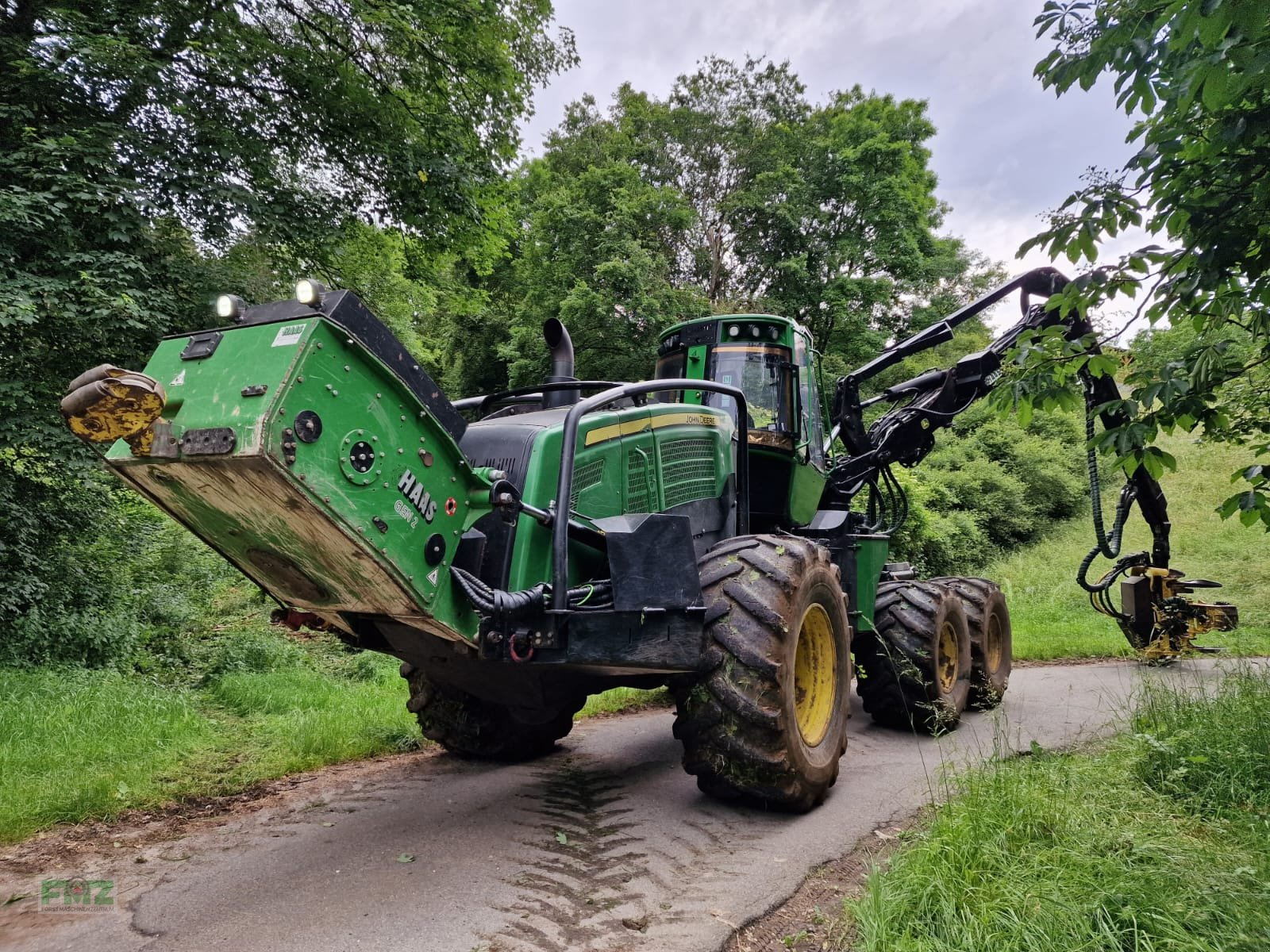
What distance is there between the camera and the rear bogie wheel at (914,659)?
19.5 ft

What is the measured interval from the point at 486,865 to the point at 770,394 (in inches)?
149

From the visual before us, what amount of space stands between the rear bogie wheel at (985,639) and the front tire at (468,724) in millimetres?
3619

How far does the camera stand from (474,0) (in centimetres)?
927

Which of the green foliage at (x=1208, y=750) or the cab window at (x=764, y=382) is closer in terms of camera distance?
the green foliage at (x=1208, y=750)

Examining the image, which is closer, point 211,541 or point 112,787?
point 211,541

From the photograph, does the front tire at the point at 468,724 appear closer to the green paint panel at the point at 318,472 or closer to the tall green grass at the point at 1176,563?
the green paint panel at the point at 318,472

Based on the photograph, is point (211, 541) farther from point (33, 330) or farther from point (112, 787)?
point (33, 330)

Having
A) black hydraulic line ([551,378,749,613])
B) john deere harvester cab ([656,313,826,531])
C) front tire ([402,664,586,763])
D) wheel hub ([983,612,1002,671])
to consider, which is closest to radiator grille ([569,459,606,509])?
black hydraulic line ([551,378,749,613])

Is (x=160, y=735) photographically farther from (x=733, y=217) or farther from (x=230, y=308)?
(x=733, y=217)

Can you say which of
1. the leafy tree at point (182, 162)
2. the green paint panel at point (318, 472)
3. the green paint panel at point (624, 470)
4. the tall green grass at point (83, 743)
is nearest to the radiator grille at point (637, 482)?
the green paint panel at point (624, 470)

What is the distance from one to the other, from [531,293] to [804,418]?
47.1ft

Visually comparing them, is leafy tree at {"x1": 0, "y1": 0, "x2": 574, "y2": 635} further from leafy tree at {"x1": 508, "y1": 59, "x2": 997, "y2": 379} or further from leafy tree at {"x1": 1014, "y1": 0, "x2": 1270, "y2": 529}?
leafy tree at {"x1": 508, "y1": 59, "x2": 997, "y2": 379}

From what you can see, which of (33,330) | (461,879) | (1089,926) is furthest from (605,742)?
(33,330)

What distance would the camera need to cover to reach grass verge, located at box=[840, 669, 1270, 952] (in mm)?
2373
